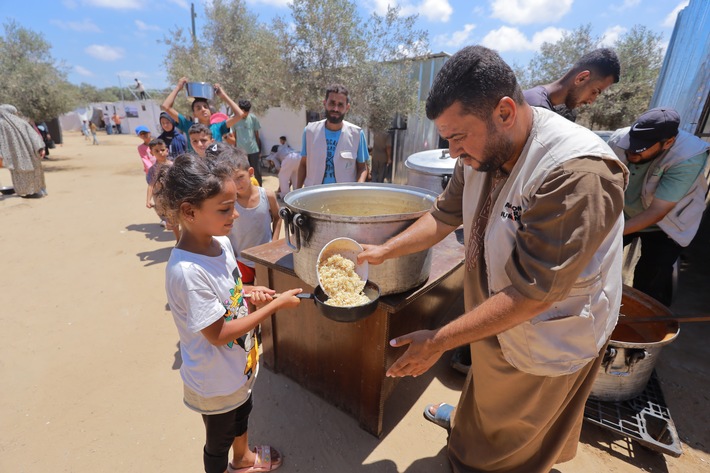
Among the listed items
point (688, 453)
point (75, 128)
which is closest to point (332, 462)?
point (688, 453)

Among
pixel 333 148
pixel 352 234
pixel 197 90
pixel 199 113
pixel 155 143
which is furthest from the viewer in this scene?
pixel 155 143

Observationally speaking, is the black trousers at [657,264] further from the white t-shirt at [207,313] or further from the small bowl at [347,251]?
the white t-shirt at [207,313]

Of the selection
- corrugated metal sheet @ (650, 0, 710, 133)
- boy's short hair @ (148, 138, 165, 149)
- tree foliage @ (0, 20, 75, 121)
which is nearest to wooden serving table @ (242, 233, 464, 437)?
boy's short hair @ (148, 138, 165, 149)

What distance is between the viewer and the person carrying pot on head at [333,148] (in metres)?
3.75

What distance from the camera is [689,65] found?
14.2 feet

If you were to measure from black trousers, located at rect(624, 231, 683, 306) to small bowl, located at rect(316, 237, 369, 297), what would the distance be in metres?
2.83

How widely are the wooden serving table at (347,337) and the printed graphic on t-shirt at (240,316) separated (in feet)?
1.63

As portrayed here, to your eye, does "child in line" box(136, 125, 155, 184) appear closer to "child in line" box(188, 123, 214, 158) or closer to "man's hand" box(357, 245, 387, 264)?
"child in line" box(188, 123, 214, 158)

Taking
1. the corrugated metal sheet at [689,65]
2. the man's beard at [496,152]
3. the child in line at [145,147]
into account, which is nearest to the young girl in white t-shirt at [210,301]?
the man's beard at [496,152]

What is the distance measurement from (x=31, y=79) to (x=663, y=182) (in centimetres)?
1892

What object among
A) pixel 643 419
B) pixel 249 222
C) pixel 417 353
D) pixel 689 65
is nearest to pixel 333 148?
pixel 249 222

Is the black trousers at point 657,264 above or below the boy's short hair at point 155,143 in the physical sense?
below

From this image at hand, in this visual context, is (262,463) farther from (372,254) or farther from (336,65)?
(336,65)

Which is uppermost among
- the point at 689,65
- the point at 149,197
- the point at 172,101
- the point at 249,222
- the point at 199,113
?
the point at 689,65
